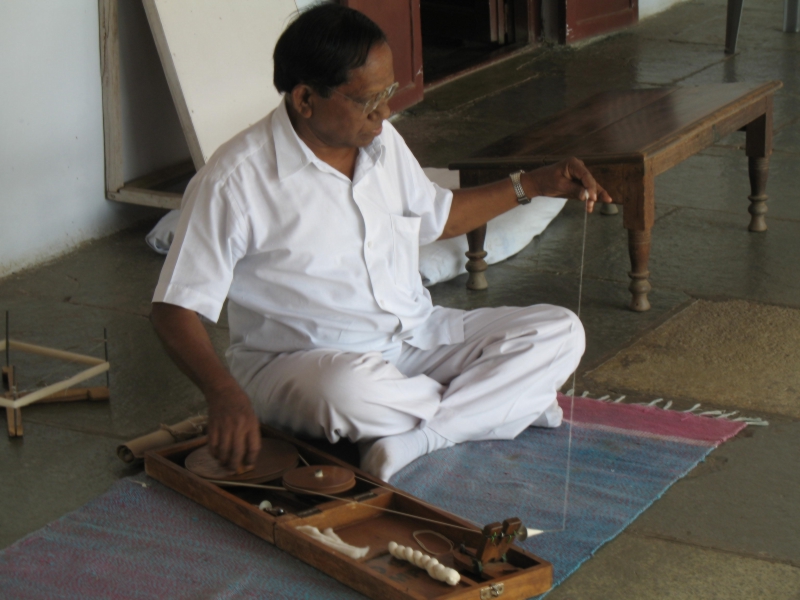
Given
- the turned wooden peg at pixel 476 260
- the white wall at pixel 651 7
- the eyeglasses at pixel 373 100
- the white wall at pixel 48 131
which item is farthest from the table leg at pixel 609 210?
the white wall at pixel 651 7

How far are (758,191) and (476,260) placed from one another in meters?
1.12

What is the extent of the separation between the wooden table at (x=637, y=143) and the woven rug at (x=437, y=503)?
727mm

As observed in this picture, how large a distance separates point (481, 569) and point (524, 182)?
3.42 feet

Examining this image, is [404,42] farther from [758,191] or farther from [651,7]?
[651,7]

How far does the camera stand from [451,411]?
247cm

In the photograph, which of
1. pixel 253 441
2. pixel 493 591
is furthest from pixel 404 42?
pixel 493 591

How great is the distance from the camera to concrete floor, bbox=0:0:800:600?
83.3 inches

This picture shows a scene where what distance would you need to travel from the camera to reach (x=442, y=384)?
2615mm

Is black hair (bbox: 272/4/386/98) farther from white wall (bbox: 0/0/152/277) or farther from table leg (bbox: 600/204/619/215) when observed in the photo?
table leg (bbox: 600/204/619/215)

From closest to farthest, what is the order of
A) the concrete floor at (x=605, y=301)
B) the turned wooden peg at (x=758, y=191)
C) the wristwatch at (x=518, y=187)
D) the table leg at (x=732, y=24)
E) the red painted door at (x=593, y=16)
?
the concrete floor at (x=605, y=301) < the wristwatch at (x=518, y=187) < the turned wooden peg at (x=758, y=191) < the table leg at (x=732, y=24) < the red painted door at (x=593, y=16)

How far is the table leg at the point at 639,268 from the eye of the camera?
3.21 meters

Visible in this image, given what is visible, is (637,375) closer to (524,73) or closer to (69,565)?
(69,565)

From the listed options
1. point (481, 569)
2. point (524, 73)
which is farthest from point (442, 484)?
point (524, 73)

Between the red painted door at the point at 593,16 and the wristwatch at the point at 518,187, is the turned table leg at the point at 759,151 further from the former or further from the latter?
the red painted door at the point at 593,16
